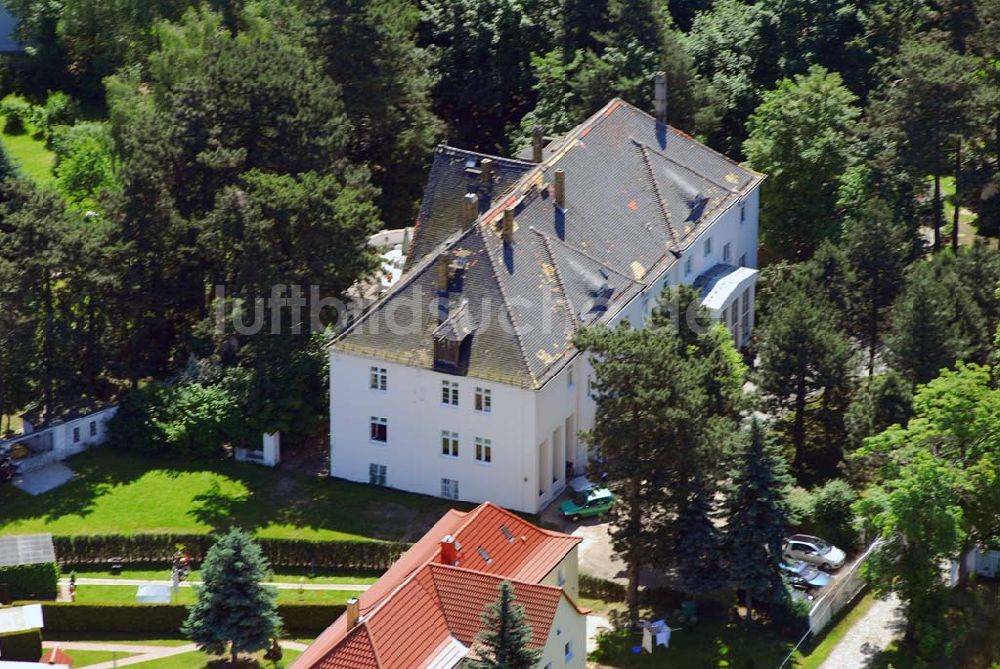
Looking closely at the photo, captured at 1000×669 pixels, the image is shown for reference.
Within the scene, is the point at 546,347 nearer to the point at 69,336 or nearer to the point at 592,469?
the point at 592,469

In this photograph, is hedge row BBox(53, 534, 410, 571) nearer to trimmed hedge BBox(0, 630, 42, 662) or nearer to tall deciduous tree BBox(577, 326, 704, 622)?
trimmed hedge BBox(0, 630, 42, 662)

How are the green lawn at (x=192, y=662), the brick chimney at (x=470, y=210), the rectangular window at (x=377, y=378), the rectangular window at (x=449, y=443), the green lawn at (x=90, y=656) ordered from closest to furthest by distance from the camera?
the green lawn at (x=192, y=662) → the green lawn at (x=90, y=656) → the rectangular window at (x=449, y=443) → the rectangular window at (x=377, y=378) → the brick chimney at (x=470, y=210)

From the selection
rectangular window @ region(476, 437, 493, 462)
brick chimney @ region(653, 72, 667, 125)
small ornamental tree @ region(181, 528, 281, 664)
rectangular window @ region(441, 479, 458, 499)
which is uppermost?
brick chimney @ region(653, 72, 667, 125)

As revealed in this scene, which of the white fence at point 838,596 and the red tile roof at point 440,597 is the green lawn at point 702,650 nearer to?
the white fence at point 838,596

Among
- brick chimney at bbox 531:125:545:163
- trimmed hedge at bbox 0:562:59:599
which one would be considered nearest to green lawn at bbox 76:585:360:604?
trimmed hedge at bbox 0:562:59:599

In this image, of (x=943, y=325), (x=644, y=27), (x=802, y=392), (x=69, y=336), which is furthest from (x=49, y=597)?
(x=644, y=27)

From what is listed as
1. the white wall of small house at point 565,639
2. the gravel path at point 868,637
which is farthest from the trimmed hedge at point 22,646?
the gravel path at point 868,637
